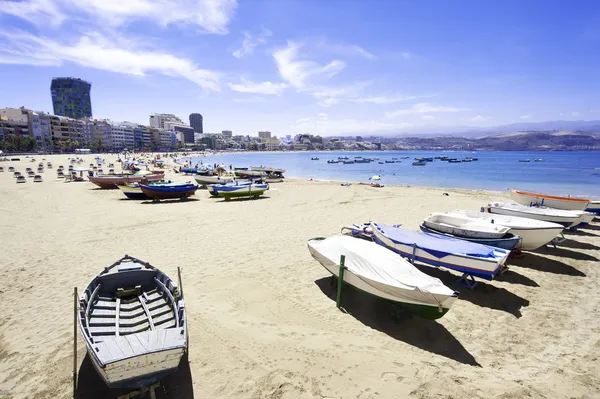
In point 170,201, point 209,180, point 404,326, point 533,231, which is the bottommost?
point 404,326

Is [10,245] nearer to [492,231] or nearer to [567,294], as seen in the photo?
[492,231]

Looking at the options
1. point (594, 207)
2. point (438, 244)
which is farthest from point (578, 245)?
point (438, 244)

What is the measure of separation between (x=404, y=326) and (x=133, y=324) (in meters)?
6.28

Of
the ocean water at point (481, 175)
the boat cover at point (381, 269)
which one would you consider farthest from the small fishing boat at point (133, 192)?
the ocean water at point (481, 175)

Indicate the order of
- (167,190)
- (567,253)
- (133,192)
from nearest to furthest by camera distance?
1. (567,253)
2. (167,190)
3. (133,192)

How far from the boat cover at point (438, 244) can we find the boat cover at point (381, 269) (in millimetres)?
1814

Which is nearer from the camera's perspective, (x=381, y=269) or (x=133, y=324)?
(x=133, y=324)

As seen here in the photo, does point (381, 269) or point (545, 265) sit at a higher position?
point (381, 269)

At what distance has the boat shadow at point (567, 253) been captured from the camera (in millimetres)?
12164

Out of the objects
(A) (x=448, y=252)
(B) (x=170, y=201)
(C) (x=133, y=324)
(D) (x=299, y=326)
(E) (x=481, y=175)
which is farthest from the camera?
(E) (x=481, y=175)

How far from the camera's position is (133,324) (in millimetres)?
6121

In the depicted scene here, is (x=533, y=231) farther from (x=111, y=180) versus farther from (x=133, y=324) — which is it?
(x=111, y=180)

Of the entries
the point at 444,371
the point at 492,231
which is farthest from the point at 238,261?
the point at 492,231

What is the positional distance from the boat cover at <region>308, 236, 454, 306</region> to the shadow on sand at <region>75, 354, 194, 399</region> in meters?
4.60
